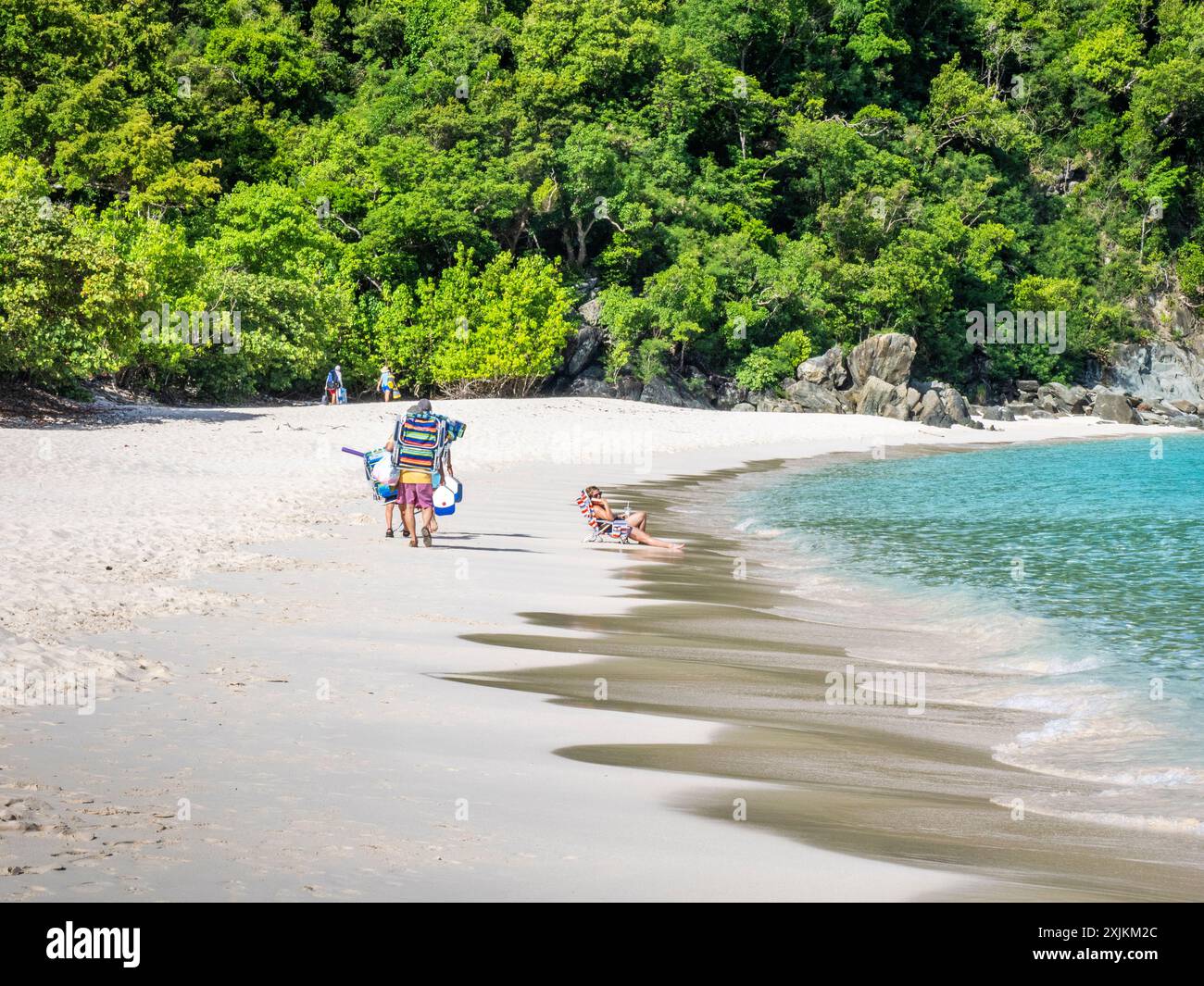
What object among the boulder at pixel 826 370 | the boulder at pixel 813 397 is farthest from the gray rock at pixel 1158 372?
the boulder at pixel 813 397

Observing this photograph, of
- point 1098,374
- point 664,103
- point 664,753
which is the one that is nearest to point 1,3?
point 664,103

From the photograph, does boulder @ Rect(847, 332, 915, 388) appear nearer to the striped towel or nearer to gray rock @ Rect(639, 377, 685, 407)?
gray rock @ Rect(639, 377, 685, 407)

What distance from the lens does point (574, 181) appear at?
4909 centimetres

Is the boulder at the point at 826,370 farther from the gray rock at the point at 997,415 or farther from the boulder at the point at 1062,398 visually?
the boulder at the point at 1062,398

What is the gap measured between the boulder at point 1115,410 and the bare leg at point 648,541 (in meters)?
50.3

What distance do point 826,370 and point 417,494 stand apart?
134 feet

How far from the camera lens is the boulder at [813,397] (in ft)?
168

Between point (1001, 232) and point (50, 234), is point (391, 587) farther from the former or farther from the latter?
point (1001, 232)

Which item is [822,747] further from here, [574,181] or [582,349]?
[574,181]

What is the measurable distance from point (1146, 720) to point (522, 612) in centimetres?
511

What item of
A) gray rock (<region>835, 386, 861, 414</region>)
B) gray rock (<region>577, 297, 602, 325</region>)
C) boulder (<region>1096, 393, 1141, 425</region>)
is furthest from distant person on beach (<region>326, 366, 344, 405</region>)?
boulder (<region>1096, 393, 1141, 425</region>)

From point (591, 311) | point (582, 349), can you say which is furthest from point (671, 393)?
point (591, 311)

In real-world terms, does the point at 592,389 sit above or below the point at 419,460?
above
